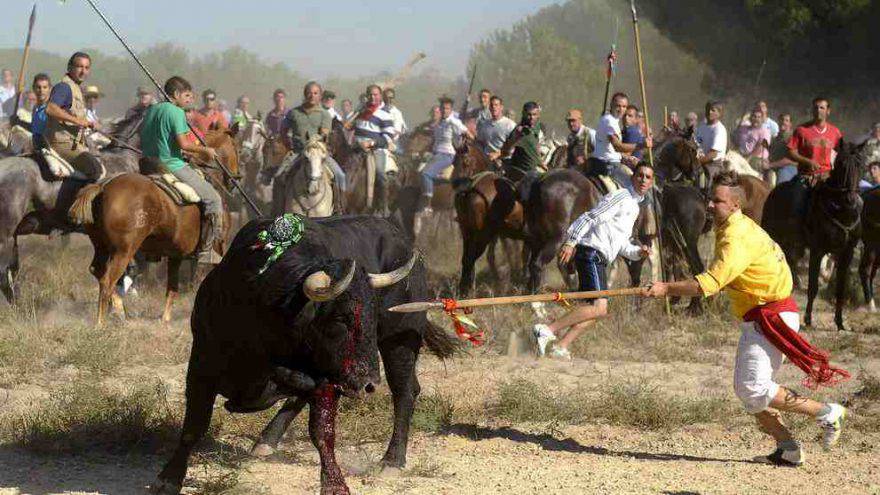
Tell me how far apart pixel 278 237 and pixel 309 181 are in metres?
9.88

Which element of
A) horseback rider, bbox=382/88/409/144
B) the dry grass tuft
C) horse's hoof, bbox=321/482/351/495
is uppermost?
horseback rider, bbox=382/88/409/144

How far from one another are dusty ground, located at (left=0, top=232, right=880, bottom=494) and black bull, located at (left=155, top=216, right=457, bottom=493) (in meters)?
0.44

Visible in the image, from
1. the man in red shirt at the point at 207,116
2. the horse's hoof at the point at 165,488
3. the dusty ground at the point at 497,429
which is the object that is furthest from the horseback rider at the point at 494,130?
the horse's hoof at the point at 165,488

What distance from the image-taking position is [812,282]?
14.5 meters

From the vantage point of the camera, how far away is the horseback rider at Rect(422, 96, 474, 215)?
20.6 m

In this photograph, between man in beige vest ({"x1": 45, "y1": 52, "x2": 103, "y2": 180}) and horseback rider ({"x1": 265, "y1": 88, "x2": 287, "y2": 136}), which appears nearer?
man in beige vest ({"x1": 45, "y1": 52, "x2": 103, "y2": 180})

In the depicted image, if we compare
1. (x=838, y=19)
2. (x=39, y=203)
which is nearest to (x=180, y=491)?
(x=39, y=203)

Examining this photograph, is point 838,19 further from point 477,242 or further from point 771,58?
point 477,242

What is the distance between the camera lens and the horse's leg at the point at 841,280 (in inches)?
546

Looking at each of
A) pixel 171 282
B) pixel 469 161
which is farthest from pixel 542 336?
pixel 469 161

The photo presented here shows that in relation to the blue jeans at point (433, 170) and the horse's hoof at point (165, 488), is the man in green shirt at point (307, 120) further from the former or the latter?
the horse's hoof at point (165, 488)

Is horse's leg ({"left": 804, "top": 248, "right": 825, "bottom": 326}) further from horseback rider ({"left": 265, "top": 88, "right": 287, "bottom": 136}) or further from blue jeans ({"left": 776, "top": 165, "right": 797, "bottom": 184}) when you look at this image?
horseback rider ({"left": 265, "top": 88, "right": 287, "bottom": 136})

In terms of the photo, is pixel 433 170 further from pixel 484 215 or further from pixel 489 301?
pixel 489 301

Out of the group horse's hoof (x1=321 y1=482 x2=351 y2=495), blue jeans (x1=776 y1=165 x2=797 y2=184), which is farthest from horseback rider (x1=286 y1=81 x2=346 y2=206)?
horse's hoof (x1=321 y1=482 x2=351 y2=495)
